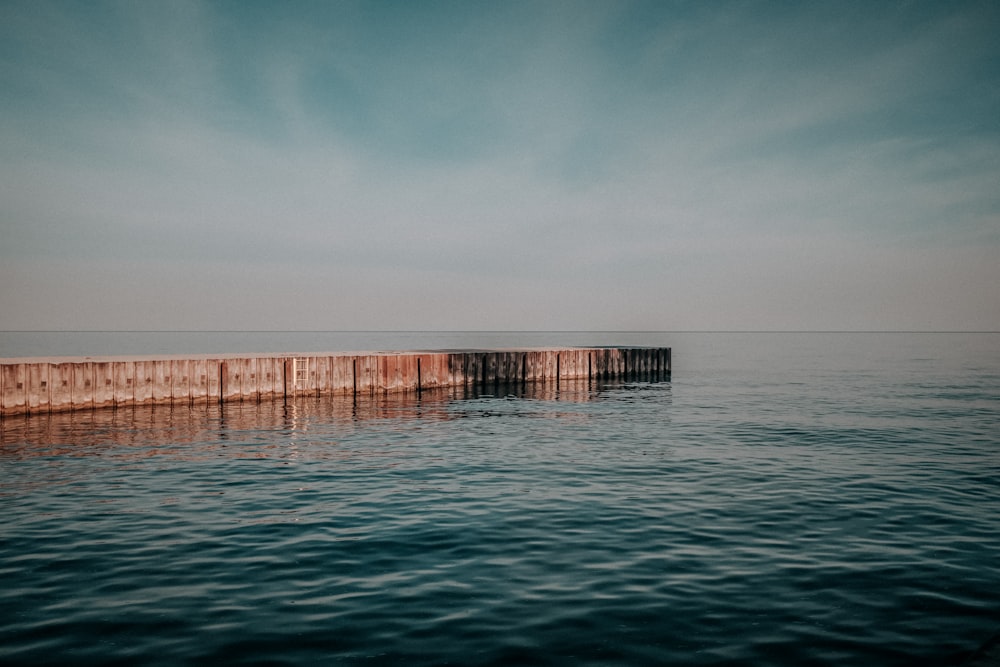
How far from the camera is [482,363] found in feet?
133

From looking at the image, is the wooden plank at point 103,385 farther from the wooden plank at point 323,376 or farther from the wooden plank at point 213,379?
the wooden plank at point 323,376

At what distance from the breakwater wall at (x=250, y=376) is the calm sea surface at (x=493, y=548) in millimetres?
2661

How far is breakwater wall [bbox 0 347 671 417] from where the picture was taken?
953 inches

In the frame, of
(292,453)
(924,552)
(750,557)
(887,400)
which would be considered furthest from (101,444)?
(887,400)

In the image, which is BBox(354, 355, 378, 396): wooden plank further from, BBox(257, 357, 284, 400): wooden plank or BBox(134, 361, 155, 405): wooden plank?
BBox(134, 361, 155, 405): wooden plank

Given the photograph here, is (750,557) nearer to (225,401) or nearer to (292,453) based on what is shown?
(292,453)

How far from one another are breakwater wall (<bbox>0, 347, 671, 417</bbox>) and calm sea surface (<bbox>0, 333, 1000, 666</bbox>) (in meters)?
2.66

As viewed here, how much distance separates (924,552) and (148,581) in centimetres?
1078

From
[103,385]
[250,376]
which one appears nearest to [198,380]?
[250,376]

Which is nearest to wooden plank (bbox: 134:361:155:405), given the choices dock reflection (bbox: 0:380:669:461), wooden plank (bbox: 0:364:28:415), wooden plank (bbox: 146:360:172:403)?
wooden plank (bbox: 146:360:172:403)

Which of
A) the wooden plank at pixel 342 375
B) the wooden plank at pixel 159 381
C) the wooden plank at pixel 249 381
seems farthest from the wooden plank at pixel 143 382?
the wooden plank at pixel 342 375

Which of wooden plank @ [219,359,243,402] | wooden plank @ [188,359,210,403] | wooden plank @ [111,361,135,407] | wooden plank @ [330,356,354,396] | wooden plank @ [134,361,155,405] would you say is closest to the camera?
wooden plank @ [111,361,135,407]

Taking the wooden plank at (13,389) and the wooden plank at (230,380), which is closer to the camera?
the wooden plank at (13,389)

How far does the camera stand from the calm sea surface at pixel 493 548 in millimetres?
6961
